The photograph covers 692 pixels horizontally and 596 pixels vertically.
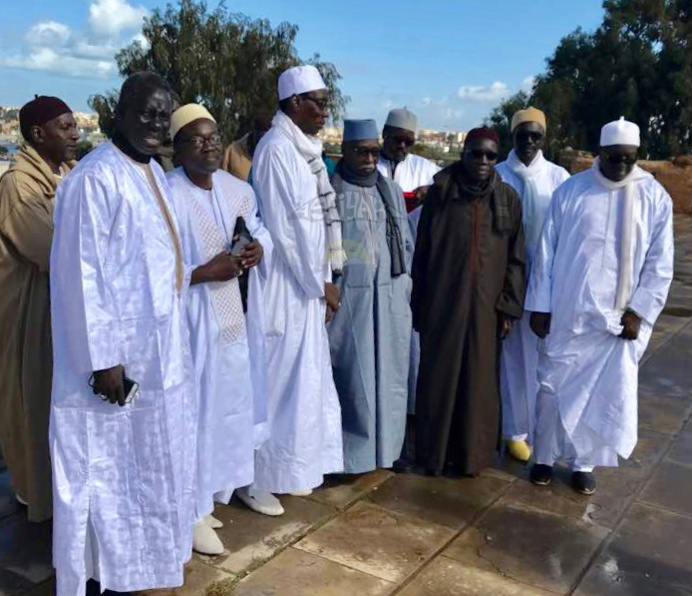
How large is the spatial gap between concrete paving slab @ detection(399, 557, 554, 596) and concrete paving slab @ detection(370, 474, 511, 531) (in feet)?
1.30

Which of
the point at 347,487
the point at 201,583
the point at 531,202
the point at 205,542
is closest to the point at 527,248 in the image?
the point at 531,202

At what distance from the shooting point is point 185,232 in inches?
130

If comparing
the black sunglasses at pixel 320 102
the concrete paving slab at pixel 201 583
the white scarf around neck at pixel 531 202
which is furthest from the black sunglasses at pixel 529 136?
the concrete paving slab at pixel 201 583

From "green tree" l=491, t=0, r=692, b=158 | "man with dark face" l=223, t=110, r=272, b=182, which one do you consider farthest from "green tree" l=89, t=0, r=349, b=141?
"man with dark face" l=223, t=110, r=272, b=182

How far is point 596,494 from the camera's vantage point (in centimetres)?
423

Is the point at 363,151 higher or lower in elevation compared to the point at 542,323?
higher

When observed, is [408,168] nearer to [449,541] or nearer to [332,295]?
[332,295]

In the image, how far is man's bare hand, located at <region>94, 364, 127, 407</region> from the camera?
2.67m

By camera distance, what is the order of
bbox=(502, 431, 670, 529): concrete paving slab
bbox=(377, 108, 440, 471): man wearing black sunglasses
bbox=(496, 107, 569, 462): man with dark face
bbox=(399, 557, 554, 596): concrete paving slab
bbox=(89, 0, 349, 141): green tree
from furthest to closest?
bbox=(89, 0, 349, 141): green tree, bbox=(377, 108, 440, 471): man wearing black sunglasses, bbox=(496, 107, 569, 462): man with dark face, bbox=(502, 431, 670, 529): concrete paving slab, bbox=(399, 557, 554, 596): concrete paving slab

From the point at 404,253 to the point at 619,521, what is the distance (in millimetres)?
1737

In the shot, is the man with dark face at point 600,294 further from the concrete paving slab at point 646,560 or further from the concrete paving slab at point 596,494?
the concrete paving slab at point 646,560

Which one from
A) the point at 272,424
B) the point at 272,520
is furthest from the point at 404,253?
the point at 272,520

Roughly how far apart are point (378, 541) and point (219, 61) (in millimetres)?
24754

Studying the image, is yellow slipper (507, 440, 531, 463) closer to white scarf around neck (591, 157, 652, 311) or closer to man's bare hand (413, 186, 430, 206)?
white scarf around neck (591, 157, 652, 311)
